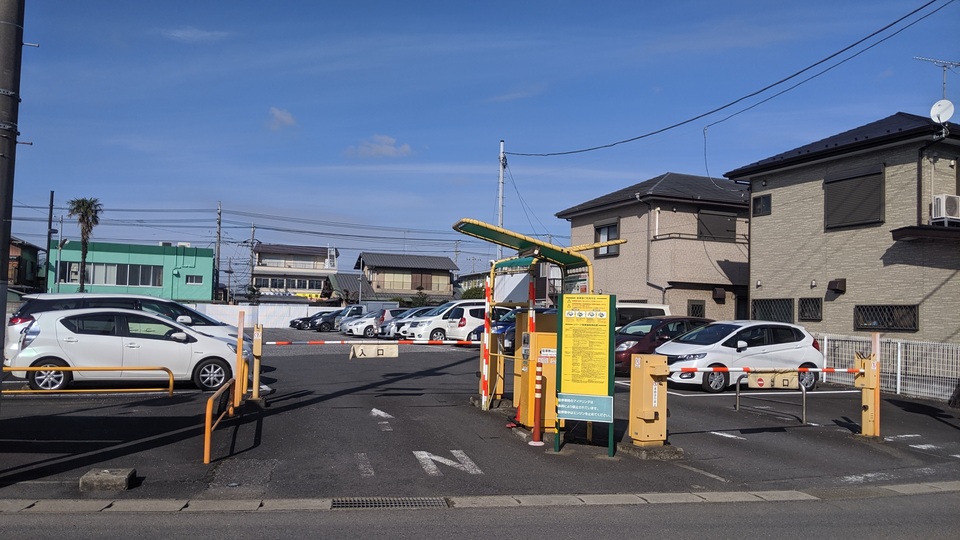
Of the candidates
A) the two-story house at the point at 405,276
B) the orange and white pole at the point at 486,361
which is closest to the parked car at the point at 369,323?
the orange and white pole at the point at 486,361

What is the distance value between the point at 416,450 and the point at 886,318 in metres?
16.3

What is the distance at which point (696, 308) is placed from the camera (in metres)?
30.7

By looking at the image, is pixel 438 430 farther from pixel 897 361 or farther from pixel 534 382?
pixel 897 361

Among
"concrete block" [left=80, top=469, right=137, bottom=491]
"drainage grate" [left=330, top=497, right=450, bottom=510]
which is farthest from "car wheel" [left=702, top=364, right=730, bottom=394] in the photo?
"concrete block" [left=80, top=469, right=137, bottom=491]

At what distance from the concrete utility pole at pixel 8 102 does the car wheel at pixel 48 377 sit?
22.5ft

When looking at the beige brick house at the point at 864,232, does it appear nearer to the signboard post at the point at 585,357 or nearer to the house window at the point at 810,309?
the house window at the point at 810,309

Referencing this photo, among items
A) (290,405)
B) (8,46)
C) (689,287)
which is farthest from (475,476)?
(689,287)

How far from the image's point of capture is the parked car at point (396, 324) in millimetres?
32003

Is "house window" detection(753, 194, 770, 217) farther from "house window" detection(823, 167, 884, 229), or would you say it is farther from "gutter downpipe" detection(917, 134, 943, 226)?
"gutter downpipe" detection(917, 134, 943, 226)

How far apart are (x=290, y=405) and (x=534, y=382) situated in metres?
4.48

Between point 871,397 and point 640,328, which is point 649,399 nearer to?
point 871,397

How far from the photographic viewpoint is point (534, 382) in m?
10.5

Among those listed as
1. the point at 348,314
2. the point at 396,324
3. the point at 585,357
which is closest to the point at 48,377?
the point at 585,357

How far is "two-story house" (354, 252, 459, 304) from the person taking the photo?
72.5 meters
